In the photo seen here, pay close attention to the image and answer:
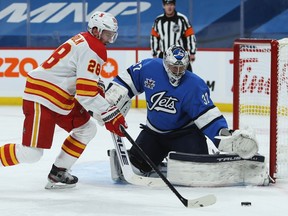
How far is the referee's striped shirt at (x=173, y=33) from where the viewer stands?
24.2 ft

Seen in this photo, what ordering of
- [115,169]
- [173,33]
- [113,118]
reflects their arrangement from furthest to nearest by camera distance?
[173,33] < [115,169] < [113,118]

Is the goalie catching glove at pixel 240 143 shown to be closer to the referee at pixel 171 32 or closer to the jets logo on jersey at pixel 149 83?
the jets logo on jersey at pixel 149 83

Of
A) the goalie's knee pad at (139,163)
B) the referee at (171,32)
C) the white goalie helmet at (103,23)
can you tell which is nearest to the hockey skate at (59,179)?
the goalie's knee pad at (139,163)

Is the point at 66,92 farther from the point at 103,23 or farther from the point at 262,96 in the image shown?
the point at 262,96

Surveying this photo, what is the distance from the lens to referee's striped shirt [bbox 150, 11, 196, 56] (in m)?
7.37

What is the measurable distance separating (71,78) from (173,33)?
369cm

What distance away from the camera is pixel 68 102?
12.6 feet

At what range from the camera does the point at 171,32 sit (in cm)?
743

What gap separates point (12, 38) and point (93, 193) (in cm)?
610

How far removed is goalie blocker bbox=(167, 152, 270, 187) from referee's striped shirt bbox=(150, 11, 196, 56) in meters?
3.40

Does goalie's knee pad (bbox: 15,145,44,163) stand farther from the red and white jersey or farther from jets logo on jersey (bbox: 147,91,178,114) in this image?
jets logo on jersey (bbox: 147,91,178,114)

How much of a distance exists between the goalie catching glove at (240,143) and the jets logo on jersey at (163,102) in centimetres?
33

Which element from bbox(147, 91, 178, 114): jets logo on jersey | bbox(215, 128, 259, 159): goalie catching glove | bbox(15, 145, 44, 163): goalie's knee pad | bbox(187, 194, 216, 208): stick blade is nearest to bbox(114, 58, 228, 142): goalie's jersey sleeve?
bbox(147, 91, 178, 114): jets logo on jersey

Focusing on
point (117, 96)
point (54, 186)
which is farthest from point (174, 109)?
point (54, 186)
